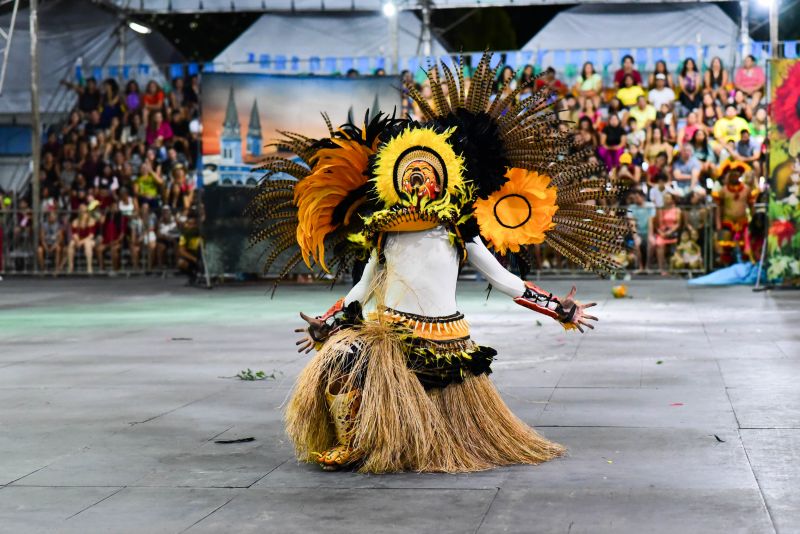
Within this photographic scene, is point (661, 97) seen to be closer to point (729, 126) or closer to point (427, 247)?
point (729, 126)

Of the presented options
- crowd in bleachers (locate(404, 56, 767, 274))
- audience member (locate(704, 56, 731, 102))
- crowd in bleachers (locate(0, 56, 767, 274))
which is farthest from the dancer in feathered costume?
audience member (locate(704, 56, 731, 102))

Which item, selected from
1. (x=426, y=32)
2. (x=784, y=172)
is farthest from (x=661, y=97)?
(x=784, y=172)

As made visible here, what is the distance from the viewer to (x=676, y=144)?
24.1 m

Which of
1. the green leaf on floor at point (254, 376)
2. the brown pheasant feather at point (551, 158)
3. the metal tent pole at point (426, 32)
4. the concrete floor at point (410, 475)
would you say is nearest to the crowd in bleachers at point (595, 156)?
the metal tent pole at point (426, 32)

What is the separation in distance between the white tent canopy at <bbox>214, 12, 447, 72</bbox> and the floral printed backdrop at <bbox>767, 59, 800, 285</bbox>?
41.6 ft

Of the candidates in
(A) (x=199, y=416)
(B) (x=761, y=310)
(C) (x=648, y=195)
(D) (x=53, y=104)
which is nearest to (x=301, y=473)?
(A) (x=199, y=416)

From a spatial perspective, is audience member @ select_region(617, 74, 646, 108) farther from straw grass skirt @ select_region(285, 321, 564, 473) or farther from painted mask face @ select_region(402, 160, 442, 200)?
straw grass skirt @ select_region(285, 321, 564, 473)

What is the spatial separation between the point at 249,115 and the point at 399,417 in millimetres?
15214

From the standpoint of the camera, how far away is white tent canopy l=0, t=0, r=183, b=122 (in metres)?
30.1

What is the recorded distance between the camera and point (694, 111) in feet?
79.5

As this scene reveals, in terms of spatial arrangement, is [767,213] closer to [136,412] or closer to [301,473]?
[136,412]

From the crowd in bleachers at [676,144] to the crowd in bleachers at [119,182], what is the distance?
545cm

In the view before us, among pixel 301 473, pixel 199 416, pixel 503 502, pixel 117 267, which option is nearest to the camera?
pixel 503 502

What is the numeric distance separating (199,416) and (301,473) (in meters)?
2.03
